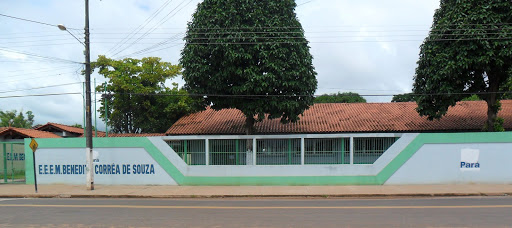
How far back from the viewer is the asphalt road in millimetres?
7957

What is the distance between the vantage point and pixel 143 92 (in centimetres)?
3027

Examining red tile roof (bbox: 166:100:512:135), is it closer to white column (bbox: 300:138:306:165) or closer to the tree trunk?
the tree trunk

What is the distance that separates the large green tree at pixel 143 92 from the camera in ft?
99.8

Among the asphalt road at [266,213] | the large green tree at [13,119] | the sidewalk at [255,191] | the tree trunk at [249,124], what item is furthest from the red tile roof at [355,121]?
Answer: the large green tree at [13,119]

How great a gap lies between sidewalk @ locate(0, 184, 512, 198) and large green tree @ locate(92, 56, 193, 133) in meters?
15.4

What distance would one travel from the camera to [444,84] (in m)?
17.6

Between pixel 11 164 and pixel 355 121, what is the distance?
→ 19432mm

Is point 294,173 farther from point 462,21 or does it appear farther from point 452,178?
point 462,21

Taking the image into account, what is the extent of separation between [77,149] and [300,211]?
11.6m

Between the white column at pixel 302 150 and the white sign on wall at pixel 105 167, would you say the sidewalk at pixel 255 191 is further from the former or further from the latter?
the white column at pixel 302 150

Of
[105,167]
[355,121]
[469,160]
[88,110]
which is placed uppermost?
[88,110]

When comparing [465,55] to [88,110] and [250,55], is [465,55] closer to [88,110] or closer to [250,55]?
[250,55]

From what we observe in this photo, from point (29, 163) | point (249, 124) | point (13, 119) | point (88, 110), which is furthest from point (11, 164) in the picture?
point (13, 119)

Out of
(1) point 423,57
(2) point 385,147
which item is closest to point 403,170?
(2) point 385,147
